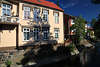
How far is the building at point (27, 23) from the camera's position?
10.9 meters

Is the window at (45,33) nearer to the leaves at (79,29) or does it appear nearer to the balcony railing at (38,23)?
the balcony railing at (38,23)

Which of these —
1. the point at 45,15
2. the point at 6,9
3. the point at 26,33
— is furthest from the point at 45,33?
the point at 6,9

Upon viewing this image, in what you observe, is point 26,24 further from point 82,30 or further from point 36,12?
point 82,30

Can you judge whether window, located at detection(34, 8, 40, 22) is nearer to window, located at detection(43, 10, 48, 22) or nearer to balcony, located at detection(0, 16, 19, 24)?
window, located at detection(43, 10, 48, 22)

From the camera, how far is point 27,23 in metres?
12.6

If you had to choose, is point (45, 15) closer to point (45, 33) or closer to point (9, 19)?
point (45, 33)

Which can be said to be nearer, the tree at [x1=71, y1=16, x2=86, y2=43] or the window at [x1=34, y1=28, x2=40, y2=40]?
the window at [x1=34, y1=28, x2=40, y2=40]

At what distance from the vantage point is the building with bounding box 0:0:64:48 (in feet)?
35.7

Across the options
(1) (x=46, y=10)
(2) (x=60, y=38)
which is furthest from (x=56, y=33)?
(1) (x=46, y=10)

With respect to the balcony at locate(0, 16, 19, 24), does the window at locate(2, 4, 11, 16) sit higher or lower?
higher

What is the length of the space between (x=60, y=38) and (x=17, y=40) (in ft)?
28.8

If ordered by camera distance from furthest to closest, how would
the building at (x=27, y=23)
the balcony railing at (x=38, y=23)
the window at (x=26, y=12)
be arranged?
1. the balcony railing at (x=38, y=23)
2. the window at (x=26, y=12)
3. the building at (x=27, y=23)

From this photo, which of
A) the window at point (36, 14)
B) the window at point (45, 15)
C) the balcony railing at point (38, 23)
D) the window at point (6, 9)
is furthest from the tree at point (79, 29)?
the window at point (6, 9)

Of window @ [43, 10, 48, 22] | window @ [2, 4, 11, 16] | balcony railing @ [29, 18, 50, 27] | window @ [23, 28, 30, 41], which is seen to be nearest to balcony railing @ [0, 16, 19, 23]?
window @ [2, 4, 11, 16]
